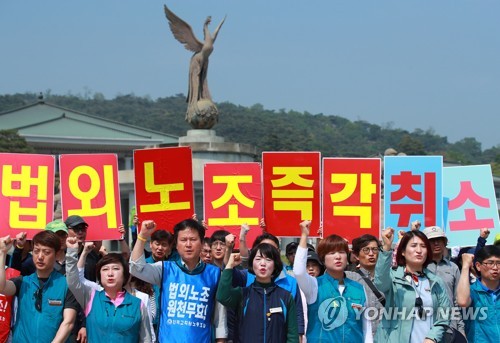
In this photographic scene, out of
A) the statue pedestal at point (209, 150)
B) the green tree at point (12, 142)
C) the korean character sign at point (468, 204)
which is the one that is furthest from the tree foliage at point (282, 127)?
the korean character sign at point (468, 204)

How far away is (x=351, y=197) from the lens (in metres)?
7.29

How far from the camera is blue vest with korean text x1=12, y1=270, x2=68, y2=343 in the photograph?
490 centimetres

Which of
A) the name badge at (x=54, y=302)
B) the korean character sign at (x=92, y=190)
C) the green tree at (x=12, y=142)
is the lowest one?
the name badge at (x=54, y=302)

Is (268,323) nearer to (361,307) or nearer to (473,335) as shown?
(361,307)

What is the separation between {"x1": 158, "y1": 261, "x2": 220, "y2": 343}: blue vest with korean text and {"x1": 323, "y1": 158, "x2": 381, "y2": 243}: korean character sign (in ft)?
7.96

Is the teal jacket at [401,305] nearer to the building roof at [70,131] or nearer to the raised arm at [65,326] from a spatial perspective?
the raised arm at [65,326]

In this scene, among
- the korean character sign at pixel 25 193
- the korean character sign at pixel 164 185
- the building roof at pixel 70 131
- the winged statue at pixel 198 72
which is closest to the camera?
the korean character sign at pixel 25 193

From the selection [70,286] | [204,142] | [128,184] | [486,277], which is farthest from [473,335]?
[128,184]

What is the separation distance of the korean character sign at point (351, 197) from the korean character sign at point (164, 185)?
47.8 inches

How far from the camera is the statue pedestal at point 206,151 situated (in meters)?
19.9

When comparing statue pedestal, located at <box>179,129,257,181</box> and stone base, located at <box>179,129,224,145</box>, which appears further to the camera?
stone base, located at <box>179,129,224,145</box>

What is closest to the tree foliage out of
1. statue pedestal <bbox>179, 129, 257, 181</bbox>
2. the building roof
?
the building roof

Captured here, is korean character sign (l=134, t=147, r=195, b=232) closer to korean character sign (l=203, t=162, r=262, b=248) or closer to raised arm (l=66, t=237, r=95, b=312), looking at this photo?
korean character sign (l=203, t=162, r=262, b=248)

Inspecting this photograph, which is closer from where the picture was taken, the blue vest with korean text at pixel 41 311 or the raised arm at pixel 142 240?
the raised arm at pixel 142 240
